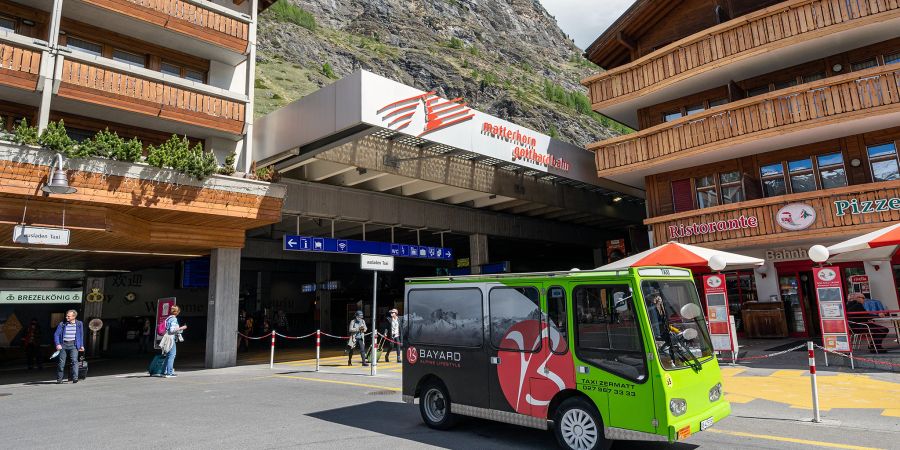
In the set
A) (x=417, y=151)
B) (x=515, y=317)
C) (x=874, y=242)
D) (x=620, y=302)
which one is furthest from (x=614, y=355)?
(x=417, y=151)

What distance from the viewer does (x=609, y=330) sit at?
19.9 ft

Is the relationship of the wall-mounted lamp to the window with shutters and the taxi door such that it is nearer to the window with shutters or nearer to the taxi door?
the taxi door

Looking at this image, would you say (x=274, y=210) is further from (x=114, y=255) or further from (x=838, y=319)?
(x=838, y=319)

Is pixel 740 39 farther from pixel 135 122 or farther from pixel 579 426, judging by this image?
pixel 135 122


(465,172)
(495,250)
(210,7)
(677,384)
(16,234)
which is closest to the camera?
(677,384)

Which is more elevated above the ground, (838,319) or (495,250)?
(495,250)

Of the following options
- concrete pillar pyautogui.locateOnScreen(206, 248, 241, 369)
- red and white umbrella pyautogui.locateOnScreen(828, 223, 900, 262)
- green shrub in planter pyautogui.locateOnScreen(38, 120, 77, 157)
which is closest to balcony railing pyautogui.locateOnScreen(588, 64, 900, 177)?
red and white umbrella pyautogui.locateOnScreen(828, 223, 900, 262)

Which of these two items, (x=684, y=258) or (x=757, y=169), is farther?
(x=757, y=169)

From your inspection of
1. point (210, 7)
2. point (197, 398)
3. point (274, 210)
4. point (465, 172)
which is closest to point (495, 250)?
point (465, 172)

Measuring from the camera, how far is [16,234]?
11531 millimetres

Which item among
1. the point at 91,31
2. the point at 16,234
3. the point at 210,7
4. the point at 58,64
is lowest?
the point at 16,234

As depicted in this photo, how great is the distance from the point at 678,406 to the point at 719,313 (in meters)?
9.25

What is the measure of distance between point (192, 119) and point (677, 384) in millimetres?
15608

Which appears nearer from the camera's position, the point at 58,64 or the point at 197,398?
the point at 197,398
